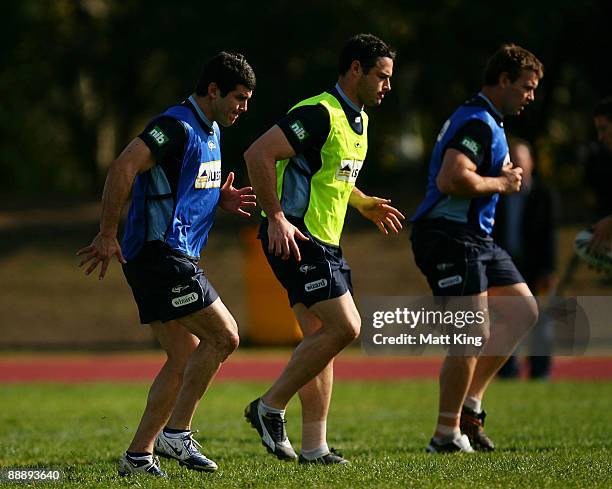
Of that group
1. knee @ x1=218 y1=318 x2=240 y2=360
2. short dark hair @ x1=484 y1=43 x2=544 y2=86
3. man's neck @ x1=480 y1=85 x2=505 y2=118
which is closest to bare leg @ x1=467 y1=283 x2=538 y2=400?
man's neck @ x1=480 y1=85 x2=505 y2=118

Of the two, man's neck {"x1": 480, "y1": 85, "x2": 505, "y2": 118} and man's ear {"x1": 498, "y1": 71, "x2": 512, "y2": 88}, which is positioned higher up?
man's ear {"x1": 498, "y1": 71, "x2": 512, "y2": 88}

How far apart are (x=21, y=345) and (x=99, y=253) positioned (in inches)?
599

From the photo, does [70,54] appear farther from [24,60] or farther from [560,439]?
[560,439]

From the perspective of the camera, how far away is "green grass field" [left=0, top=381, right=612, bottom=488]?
6.18 metres

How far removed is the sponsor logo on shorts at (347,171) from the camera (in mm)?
7117

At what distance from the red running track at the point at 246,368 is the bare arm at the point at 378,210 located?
24.8 ft

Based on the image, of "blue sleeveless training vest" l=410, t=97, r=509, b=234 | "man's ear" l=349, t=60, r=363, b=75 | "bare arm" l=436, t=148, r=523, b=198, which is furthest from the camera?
"blue sleeveless training vest" l=410, t=97, r=509, b=234

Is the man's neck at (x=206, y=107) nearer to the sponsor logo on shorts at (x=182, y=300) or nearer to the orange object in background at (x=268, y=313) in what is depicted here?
the sponsor logo on shorts at (x=182, y=300)

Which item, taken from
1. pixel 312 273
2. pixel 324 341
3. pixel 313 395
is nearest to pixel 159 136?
pixel 312 273

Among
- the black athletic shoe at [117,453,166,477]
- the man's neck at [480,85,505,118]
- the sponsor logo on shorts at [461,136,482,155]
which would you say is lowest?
the black athletic shoe at [117,453,166,477]

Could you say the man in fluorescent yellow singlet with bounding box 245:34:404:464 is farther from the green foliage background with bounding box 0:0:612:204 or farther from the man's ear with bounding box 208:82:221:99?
the green foliage background with bounding box 0:0:612:204

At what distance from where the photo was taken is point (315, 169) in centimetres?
709

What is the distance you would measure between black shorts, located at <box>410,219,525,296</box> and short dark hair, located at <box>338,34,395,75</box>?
125 cm

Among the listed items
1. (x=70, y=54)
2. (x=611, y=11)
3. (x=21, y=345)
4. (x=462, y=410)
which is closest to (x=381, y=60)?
(x=462, y=410)
